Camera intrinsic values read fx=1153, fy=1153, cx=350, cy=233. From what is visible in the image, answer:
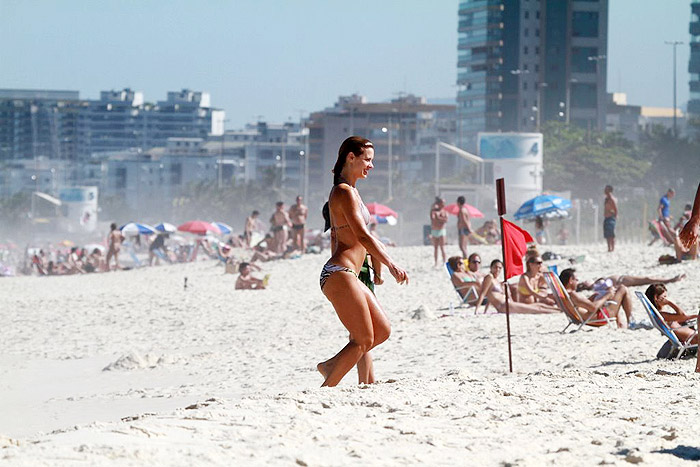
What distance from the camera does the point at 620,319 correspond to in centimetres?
1084

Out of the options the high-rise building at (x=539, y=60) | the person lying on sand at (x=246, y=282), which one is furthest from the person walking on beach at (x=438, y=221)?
the high-rise building at (x=539, y=60)

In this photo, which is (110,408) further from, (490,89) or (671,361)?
(490,89)

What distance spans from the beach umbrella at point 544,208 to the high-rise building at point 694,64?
88.9 meters

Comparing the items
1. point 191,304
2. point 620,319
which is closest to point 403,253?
point 191,304

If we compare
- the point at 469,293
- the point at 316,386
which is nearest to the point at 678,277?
the point at 469,293

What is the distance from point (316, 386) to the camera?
829cm

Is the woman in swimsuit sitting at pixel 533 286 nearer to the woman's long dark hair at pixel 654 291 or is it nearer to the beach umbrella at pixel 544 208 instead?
the woman's long dark hair at pixel 654 291

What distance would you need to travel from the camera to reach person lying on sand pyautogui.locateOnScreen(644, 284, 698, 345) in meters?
8.24

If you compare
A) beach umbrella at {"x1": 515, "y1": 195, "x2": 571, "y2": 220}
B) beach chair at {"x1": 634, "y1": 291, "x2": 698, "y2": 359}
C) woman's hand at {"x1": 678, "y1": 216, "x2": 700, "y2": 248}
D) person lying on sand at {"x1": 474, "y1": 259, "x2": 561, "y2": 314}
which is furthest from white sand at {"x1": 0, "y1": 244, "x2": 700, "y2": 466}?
beach umbrella at {"x1": 515, "y1": 195, "x2": 571, "y2": 220}

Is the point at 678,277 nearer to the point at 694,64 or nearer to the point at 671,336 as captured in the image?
the point at 671,336

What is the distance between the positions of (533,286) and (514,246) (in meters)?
3.60

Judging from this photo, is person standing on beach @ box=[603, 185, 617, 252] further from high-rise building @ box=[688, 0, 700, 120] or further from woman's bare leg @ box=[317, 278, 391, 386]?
high-rise building @ box=[688, 0, 700, 120]

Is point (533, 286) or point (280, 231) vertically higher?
point (533, 286)

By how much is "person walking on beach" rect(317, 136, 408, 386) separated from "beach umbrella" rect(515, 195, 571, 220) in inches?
709
